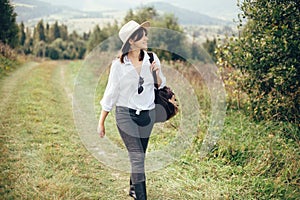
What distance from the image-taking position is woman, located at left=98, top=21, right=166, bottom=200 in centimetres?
353

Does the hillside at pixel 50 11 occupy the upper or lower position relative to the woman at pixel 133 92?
lower

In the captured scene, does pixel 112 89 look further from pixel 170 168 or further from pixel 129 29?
pixel 170 168

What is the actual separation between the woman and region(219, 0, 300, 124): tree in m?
3.10

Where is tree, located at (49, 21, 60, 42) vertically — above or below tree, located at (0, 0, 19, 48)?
below

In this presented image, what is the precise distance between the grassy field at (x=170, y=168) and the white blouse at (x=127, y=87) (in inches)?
52.6

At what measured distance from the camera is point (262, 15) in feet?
19.9

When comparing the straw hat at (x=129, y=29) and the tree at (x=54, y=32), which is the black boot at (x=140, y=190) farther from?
the tree at (x=54, y=32)

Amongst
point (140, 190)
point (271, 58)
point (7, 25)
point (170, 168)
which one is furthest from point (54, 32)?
point (140, 190)

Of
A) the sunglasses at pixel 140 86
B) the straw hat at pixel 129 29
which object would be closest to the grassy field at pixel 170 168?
the sunglasses at pixel 140 86

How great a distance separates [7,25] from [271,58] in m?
19.1

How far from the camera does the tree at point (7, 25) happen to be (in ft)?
62.0

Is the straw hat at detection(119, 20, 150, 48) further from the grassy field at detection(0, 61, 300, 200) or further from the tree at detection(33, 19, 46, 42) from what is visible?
the tree at detection(33, 19, 46, 42)

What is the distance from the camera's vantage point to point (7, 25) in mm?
21188

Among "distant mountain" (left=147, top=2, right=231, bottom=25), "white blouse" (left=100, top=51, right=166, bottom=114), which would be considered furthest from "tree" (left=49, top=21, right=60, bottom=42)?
"white blouse" (left=100, top=51, right=166, bottom=114)
